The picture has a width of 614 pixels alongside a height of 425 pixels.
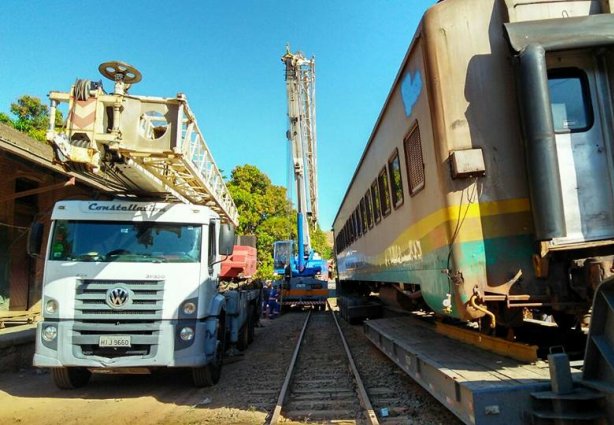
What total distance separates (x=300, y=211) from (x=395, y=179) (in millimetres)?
16591

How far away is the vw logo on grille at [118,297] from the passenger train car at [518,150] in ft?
13.3

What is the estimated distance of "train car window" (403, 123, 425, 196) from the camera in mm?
5047

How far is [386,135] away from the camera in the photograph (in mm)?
6918

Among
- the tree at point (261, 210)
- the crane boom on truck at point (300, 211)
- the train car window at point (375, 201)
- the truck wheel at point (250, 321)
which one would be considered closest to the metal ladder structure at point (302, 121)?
the crane boom on truck at point (300, 211)

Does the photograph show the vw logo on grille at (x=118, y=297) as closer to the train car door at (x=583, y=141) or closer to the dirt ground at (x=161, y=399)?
the dirt ground at (x=161, y=399)

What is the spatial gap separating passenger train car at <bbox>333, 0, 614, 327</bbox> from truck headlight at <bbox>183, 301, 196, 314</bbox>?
3432mm

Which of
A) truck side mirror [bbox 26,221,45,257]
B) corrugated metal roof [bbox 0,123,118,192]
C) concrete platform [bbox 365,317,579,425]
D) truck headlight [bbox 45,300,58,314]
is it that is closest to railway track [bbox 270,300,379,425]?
concrete platform [bbox 365,317,579,425]

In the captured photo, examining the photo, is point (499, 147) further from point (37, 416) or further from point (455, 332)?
point (37, 416)

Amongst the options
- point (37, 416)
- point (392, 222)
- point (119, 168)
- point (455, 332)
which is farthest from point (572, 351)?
point (37, 416)

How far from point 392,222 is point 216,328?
9.84 ft

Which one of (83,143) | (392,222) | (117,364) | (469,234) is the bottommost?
(117,364)

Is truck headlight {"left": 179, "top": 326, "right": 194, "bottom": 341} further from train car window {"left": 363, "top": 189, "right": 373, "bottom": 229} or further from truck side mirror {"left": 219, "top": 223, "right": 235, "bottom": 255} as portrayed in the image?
train car window {"left": 363, "top": 189, "right": 373, "bottom": 229}

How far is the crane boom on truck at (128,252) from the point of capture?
5730 millimetres

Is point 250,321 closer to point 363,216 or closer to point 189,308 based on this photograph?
point 363,216
